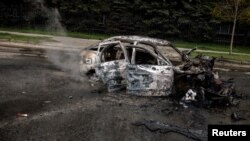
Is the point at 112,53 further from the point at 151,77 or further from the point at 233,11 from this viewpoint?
the point at 233,11

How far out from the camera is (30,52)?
17.0 metres

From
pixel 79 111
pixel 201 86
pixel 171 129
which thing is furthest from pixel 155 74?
pixel 79 111

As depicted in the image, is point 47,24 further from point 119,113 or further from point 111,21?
point 119,113

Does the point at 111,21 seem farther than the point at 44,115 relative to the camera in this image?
Yes

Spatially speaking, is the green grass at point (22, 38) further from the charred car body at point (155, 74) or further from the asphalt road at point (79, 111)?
the charred car body at point (155, 74)

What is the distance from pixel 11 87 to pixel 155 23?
1667cm

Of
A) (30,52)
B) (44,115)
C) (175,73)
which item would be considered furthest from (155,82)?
(30,52)

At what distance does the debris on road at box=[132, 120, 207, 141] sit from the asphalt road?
0.17 m

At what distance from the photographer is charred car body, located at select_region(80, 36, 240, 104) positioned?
31.9ft

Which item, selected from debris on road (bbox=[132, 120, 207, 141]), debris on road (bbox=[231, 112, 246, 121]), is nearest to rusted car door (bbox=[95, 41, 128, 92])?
debris on road (bbox=[132, 120, 207, 141])

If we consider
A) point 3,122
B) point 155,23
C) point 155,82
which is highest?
point 155,23

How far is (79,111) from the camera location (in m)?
8.67

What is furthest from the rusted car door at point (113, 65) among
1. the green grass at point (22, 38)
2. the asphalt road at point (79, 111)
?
the green grass at point (22, 38)

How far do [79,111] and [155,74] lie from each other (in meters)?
2.34
